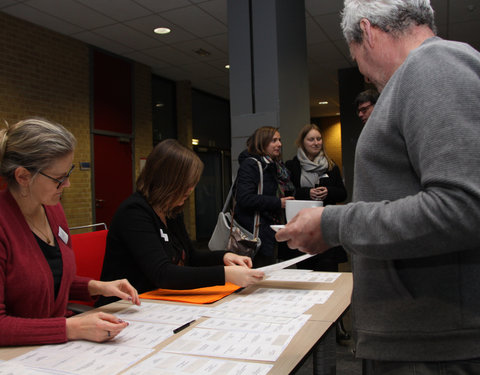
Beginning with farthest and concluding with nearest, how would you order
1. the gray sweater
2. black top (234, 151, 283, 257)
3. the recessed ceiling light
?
the recessed ceiling light < black top (234, 151, 283, 257) < the gray sweater

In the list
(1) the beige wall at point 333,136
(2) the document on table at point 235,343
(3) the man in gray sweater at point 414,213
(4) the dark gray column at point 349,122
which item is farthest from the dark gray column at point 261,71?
(1) the beige wall at point 333,136

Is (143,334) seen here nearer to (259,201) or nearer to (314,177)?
(259,201)

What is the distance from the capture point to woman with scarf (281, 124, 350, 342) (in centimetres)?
290

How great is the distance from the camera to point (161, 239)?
1782mm

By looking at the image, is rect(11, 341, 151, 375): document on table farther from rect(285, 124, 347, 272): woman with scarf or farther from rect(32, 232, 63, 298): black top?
rect(285, 124, 347, 272): woman with scarf

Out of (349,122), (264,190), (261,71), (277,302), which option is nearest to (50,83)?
(261,71)

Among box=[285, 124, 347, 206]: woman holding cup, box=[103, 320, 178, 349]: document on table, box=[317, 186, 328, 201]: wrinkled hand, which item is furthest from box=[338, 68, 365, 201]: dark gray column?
box=[103, 320, 178, 349]: document on table

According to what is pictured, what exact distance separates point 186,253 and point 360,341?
1.31 m

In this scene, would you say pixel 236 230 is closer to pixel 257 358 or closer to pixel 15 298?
pixel 15 298

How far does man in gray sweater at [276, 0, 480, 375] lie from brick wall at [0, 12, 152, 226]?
16.5ft

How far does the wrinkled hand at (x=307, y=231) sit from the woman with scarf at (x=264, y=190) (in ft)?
6.01

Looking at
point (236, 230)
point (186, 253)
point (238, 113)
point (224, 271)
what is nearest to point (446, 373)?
point (224, 271)

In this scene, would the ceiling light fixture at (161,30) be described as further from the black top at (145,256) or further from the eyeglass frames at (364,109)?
the black top at (145,256)

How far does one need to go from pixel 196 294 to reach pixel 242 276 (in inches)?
7.4
